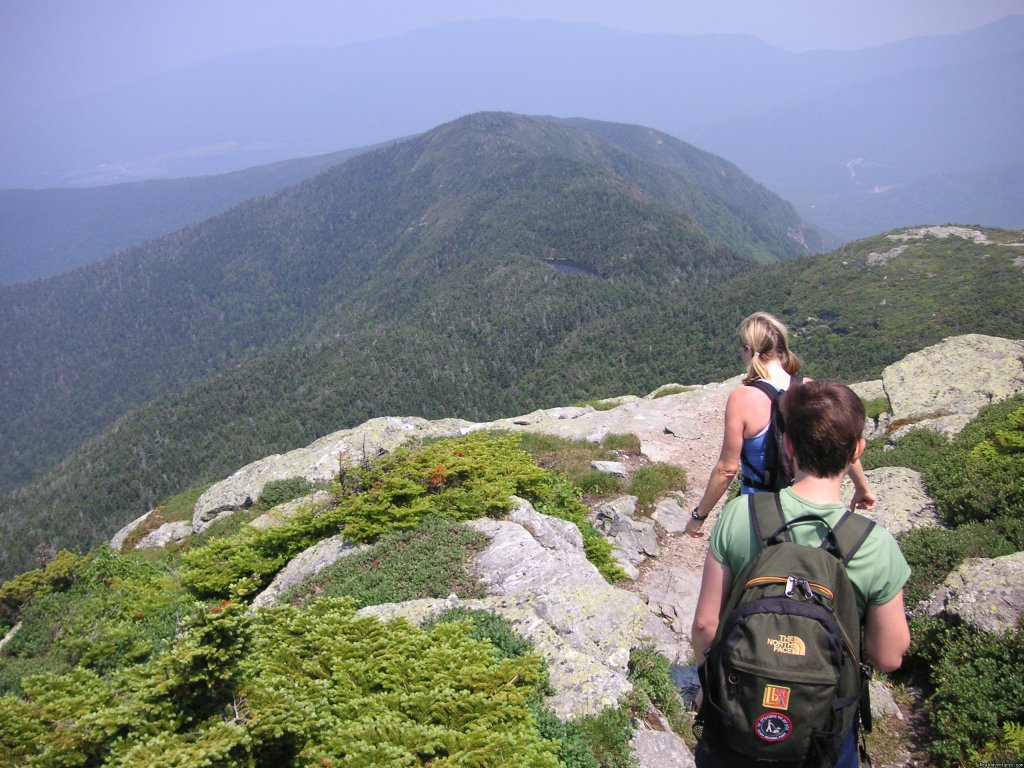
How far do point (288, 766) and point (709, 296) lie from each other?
470 ft

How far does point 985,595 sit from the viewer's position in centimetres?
655

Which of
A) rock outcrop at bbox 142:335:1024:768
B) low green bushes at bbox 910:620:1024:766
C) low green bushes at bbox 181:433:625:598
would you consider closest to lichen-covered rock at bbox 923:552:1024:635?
rock outcrop at bbox 142:335:1024:768

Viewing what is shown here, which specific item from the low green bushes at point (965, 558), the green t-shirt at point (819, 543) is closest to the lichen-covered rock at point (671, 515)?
the low green bushes at point (965, 558)

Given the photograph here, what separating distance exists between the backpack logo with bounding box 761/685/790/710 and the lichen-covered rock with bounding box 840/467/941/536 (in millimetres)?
7316

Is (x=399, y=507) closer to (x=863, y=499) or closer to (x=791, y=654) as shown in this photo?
(x=863, y=499)

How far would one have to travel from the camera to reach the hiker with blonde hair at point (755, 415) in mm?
5258

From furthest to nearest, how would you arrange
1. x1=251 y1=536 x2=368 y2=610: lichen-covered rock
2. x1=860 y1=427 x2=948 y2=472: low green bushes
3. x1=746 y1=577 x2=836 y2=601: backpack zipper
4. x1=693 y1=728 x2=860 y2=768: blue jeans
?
1. x1=860 y1=427 x2=948 y2=472: low green bushes
2. x1=251 y1=536 x2=368 y2=610: lichen-covered rock
3. x1=693 y1=728 x2=860 y2=768: blue jeans
4. x1=746 y1=577 x2=836 y2=601: backpack zipper

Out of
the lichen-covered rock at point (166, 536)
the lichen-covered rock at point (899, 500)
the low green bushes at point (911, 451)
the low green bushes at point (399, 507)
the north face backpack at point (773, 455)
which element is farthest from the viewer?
the lichen-covered rock at point (166, 536)

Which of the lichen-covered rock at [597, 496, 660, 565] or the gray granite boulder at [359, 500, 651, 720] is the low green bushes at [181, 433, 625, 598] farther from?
the gray granite boulder at [359, 500, 651, 720]

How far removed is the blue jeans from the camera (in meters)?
3.09

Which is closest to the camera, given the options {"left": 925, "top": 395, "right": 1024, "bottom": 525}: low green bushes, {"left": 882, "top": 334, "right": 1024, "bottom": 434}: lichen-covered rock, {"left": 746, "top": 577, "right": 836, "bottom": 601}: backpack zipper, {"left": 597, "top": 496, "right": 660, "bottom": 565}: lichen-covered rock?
{"left": 746, "top": 577, "right": 836, "bottom": 601}: backpack zipper

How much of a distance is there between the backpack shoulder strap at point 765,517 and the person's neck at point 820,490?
5.6 inches

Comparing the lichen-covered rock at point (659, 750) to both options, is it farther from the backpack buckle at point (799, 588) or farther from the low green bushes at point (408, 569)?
the backpack buckle at point (799, 588)

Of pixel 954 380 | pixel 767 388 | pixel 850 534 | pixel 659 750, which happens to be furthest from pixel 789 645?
pixel 954 380
